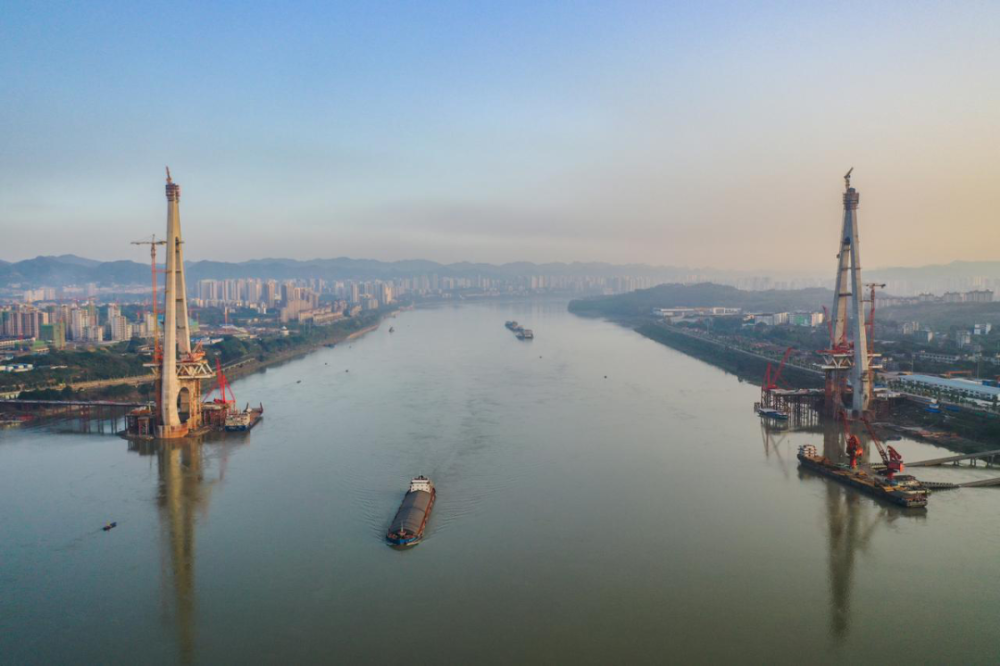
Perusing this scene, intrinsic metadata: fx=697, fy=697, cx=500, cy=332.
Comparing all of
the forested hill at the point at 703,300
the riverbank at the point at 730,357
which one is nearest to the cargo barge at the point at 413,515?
the riverbank at the point at 730,357

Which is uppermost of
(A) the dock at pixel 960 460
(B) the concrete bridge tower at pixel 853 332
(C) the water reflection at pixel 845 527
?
(B) the concrete bridge tower at pixel 853 332

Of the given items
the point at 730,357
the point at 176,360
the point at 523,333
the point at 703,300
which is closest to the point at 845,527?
the point at 176,360

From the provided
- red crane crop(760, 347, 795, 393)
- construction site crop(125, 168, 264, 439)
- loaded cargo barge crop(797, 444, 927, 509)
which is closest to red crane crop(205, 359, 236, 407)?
construction site crop(125, 168, 264, 439)

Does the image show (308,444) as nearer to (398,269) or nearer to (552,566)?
(552,566)

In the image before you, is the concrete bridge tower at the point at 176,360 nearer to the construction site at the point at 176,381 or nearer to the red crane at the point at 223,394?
the construction site at the point at 176,381

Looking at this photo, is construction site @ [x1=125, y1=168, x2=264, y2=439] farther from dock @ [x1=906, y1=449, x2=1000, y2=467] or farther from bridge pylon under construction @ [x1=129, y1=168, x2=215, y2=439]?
dock @ [x1=906, y1=449, x2=1000, y2=467]

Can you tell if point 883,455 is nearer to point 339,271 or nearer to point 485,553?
point 485,553
